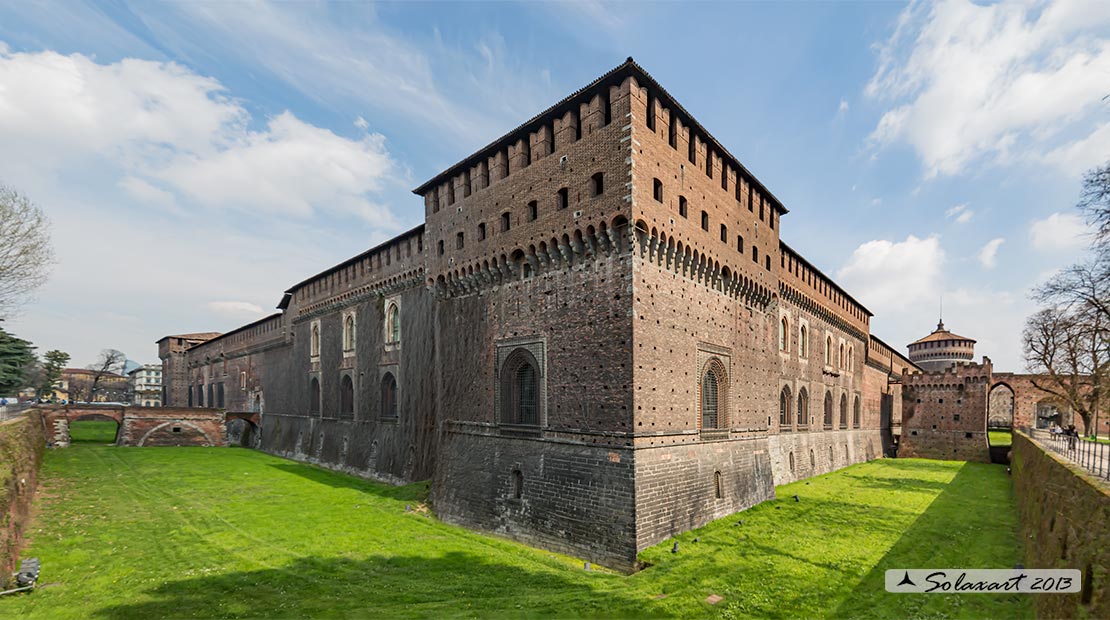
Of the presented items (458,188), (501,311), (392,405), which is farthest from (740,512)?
(392,405)

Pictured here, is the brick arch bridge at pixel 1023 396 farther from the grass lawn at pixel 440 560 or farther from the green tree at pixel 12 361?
the green tree at pixel 12 361

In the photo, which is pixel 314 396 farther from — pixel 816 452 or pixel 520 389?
pixel 816 452

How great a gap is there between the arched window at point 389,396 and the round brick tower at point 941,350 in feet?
208

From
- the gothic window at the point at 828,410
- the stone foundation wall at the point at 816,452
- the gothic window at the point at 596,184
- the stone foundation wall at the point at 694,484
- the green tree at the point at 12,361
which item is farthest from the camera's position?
the green tree at the point at 12,361

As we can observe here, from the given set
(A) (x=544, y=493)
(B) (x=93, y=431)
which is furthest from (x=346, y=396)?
(B) (x=93, y=431)

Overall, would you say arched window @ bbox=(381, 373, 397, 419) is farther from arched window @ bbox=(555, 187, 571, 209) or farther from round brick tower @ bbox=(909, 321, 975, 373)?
round brick tower @ bbox=(909, 321, 975, 373)

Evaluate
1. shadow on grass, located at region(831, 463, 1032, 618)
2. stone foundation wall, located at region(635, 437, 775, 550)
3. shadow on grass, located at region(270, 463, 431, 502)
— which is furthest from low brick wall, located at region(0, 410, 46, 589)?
shadow on grass, located at region(831, 463, 1032, 618)

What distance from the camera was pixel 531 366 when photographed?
17812 millimetres

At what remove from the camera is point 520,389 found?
18.2 meters

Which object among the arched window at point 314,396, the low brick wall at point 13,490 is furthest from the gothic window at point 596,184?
the arched window at point 314,396

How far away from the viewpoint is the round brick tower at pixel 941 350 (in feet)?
203

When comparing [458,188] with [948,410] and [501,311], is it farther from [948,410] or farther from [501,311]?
[948,410]

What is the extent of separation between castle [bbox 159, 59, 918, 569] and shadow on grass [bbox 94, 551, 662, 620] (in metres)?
2.40

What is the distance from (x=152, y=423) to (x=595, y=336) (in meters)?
44.1
